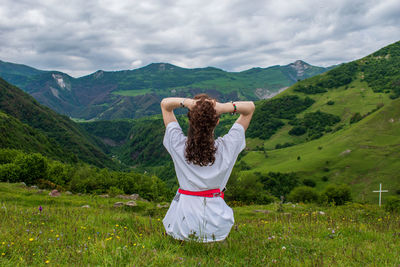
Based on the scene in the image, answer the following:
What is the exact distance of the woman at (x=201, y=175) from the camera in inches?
164

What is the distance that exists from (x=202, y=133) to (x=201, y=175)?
69 cm

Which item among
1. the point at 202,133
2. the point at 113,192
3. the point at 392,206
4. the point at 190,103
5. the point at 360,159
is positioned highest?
the point at 190,103

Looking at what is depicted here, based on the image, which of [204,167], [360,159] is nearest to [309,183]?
[360,159]

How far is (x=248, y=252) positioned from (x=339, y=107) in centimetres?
20566

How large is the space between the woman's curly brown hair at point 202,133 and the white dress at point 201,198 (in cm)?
19

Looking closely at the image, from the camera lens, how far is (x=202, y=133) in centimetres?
401

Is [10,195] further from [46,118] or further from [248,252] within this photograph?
[46,118]

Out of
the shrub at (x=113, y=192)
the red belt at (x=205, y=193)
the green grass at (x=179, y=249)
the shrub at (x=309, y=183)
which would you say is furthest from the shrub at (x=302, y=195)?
the red belt at (x=205, y=193)

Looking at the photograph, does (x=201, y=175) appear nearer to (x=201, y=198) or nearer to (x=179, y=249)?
(x=201, y=198)

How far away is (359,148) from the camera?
338 ft

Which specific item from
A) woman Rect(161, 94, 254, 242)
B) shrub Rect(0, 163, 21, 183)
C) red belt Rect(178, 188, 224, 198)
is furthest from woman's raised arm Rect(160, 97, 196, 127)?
shrub Rect(0, 163, 21, 183)

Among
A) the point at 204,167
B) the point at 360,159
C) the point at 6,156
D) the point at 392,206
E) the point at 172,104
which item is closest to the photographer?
the point at 204,167

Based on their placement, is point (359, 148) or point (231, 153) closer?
point (231, 153)

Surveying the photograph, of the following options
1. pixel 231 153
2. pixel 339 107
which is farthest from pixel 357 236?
pixel 339 107
